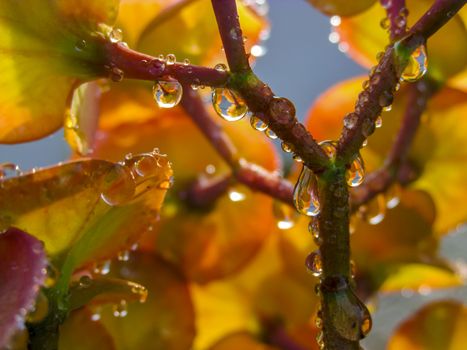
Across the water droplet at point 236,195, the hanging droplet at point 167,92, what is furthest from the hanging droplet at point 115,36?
the water droplet at point 236,195

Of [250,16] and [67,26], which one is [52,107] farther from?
[250,16]

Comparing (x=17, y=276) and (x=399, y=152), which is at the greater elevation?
(x=399, y=152)

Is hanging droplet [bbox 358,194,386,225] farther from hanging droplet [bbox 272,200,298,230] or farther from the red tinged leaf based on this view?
the red tinged leaf

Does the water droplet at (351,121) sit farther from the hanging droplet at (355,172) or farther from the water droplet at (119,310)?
the water droplet at (119,310)

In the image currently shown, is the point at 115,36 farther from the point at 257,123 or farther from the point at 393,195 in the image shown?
the point at 393,195

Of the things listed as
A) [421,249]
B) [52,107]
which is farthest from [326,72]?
[52,107]

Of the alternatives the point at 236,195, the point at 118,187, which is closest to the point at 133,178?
the point at 118,187
